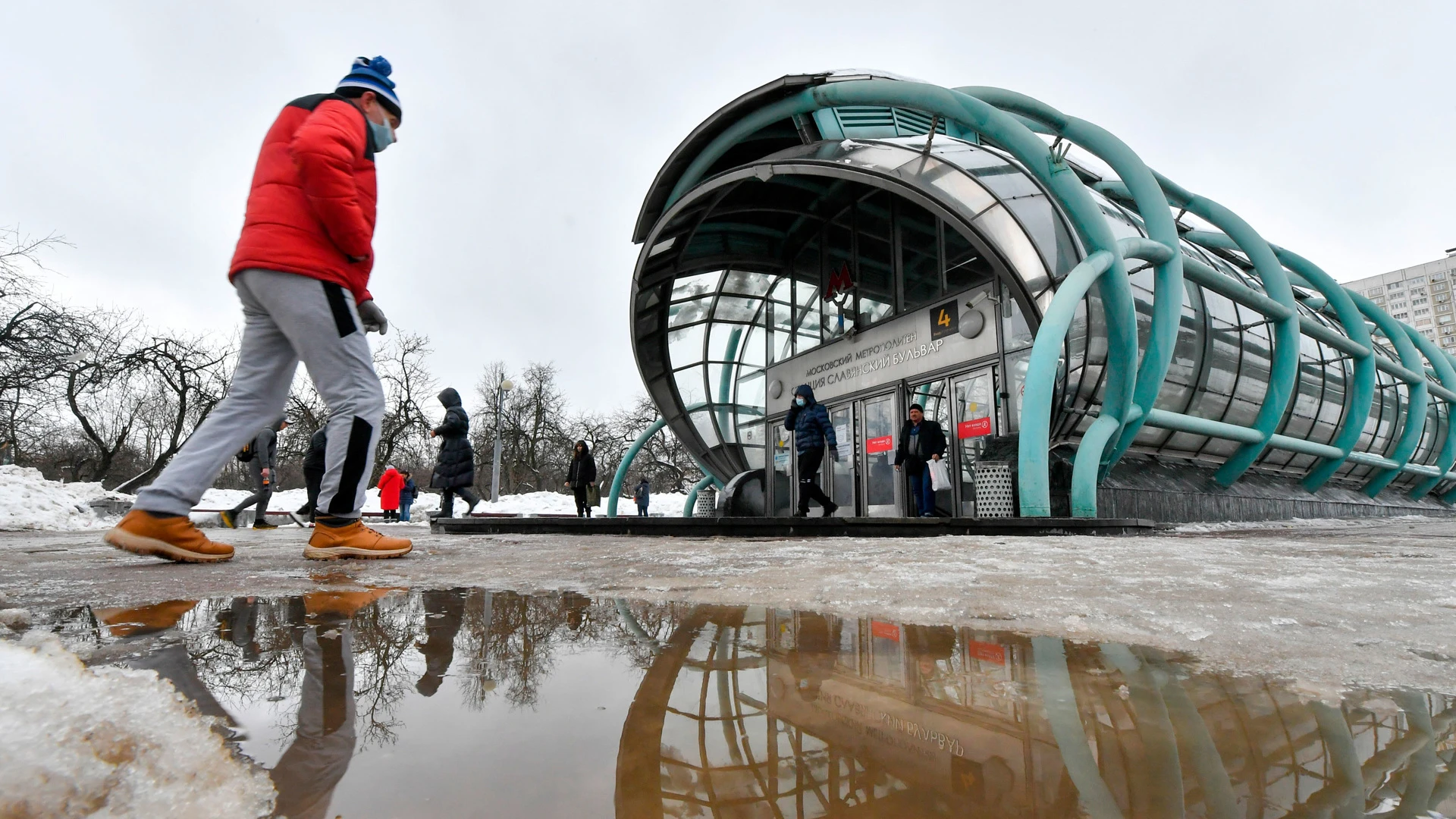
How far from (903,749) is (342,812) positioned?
541 mm

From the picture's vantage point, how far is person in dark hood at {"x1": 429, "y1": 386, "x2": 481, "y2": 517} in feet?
32.3

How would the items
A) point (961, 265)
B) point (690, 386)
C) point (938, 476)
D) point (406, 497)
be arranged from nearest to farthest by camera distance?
point (938, 476)
point (961, 265)
point (690, 386)
point (406, 497)

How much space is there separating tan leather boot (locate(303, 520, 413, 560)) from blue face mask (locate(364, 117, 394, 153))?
183cm

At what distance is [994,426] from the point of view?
10.1 m

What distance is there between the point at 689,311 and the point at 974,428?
712 centimetres

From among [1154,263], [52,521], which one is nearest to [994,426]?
[1154,263]

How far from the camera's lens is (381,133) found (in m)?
3.46

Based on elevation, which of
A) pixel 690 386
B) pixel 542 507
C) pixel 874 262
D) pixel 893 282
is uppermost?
pixel 874 262

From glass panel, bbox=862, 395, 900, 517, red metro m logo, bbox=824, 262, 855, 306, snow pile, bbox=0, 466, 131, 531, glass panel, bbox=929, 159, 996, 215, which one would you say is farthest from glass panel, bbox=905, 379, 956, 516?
snow pile, bbox=0, 466, 131, 531

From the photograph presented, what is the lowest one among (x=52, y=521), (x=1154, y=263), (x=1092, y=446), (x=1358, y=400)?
(x=52, y=521)

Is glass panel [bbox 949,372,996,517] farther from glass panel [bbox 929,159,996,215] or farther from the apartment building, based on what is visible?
the apartment building

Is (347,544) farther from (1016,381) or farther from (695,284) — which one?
(695,284)

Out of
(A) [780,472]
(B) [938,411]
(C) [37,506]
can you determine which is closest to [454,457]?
(C) [37,506]

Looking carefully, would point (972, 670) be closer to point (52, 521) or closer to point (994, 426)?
point (994, 426)
